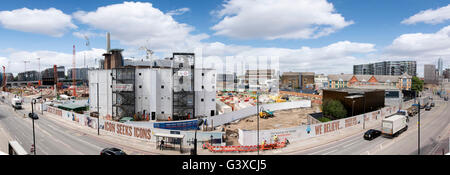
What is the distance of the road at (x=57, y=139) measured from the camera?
22.5 m

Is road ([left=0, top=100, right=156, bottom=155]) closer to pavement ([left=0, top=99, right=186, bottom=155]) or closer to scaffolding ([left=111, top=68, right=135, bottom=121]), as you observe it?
pavement ([left=0, top=99, right=186, bottom=155])

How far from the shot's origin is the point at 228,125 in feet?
125

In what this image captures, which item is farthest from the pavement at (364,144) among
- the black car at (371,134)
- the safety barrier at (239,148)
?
the safety barrier at (239,148)

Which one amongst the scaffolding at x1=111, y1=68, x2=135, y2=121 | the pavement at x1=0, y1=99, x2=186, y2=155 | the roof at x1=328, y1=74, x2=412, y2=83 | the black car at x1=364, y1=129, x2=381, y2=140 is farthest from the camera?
the roof at x1=328, y1=74, x2=412, y2=83

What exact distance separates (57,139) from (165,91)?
18.8 m

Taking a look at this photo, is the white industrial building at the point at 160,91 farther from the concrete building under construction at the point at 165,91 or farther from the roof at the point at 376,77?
the roof at the point at 376,77

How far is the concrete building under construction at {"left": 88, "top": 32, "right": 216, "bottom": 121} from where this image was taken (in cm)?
4044

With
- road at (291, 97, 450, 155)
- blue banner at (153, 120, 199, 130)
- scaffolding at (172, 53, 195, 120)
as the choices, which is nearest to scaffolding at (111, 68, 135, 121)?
scaffolding at (172, 53, 195, 120)

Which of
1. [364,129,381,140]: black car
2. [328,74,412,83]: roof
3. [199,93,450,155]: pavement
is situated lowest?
[199,93,450,155]: pavement

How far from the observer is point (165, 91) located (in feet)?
135

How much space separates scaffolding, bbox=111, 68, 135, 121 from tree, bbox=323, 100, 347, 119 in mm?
39924

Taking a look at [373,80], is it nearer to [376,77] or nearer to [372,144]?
[376,77]

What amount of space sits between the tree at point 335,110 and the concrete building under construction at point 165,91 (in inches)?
921
